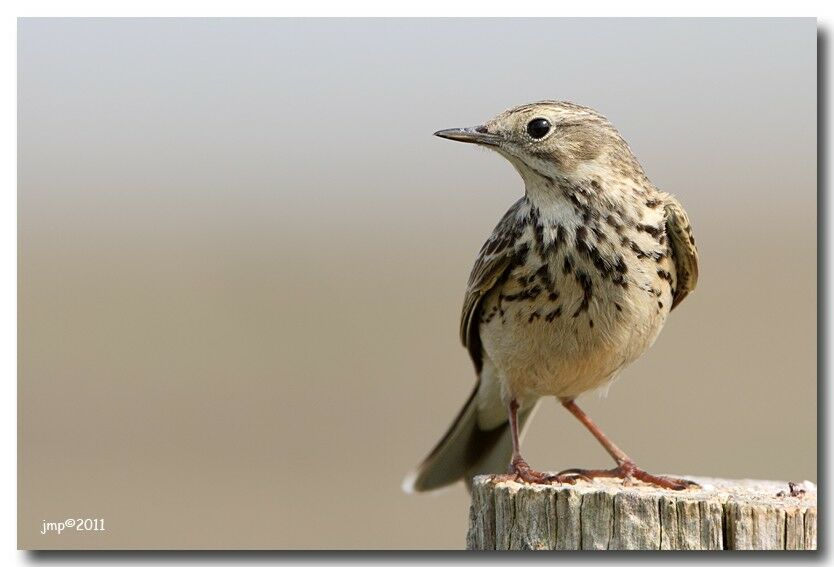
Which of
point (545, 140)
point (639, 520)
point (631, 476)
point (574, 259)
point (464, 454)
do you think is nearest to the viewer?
point (639, 520)

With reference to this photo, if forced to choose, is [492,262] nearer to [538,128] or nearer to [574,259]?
[574,259]

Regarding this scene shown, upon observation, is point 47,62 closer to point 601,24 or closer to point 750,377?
point 601,24

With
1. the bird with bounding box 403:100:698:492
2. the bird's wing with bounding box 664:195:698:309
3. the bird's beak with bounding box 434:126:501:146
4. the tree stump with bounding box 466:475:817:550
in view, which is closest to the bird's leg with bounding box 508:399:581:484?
the bird with bounding box 403:100:698:492

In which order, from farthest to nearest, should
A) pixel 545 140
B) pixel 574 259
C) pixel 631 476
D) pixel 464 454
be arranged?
pixel 464 454 < pixel 631 476 < pixel 545 140 < pixel 574 259

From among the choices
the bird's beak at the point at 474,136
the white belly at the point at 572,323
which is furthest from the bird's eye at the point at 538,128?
the white belly at the point at 572,323

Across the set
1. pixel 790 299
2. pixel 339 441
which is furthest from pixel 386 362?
pixel 790 299

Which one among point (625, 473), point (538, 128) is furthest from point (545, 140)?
point (625, 473)

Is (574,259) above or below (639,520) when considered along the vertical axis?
above

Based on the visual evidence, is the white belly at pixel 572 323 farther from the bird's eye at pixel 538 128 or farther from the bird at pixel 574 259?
the bird's eye at pixel 538 128
